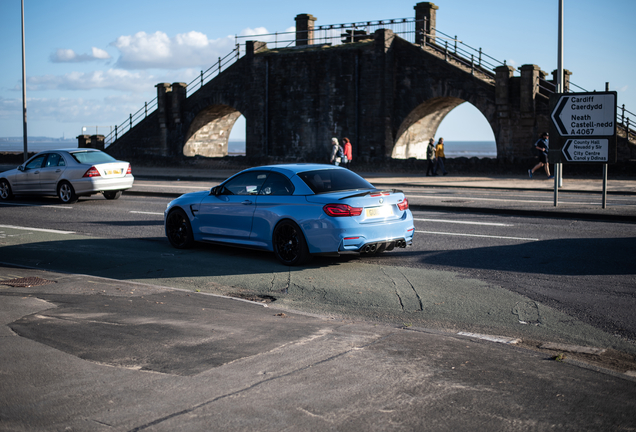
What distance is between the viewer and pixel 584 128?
16.1 meters

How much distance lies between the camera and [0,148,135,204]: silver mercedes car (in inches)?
729

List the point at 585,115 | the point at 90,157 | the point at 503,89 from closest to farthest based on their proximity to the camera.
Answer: the point at 585,115
the point at 90,157
the point at 503,89

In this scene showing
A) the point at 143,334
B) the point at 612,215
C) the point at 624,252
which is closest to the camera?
the point at 143,334

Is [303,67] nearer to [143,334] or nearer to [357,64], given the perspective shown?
[357,64]

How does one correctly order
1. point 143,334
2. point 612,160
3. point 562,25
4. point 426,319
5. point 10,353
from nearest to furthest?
1. point 10,353
2. point 143,334
3. point 426,319
4. point 612,160
5. point 562,25

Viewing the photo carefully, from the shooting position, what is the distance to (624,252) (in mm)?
10078

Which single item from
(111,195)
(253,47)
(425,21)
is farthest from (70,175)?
(425,21)

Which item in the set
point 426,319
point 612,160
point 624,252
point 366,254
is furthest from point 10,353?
point 612,160

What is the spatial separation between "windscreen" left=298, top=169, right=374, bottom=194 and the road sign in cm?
852

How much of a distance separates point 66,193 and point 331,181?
11748 millimetres

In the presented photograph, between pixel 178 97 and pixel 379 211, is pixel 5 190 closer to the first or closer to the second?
pixel 379 211

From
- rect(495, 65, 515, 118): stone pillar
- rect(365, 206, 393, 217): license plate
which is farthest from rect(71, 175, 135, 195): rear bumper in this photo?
rect(495, 65, 515, 118): stone pillar

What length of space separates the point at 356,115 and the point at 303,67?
496 centimetres

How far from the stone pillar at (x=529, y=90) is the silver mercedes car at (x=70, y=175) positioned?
68.4 feet
